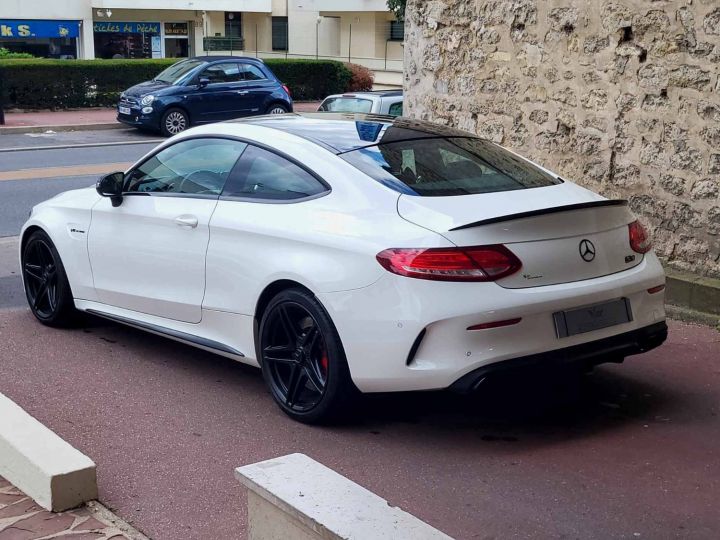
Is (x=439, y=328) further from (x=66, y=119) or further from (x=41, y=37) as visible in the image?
(x=41, y=37)

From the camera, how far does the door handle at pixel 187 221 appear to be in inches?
235

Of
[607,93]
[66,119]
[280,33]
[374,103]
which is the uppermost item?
[280,33]

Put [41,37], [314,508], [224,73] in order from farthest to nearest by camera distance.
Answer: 1. [41,37]
2. [224,73]
3. [314,508]

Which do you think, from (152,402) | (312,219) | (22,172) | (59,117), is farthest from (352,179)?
(59,117)

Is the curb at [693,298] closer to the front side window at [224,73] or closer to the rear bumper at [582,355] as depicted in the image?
the rear bumper at [582,355]

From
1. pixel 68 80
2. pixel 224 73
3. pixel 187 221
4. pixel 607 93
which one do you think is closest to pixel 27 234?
pixel 187 221

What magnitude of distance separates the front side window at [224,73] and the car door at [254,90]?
18cm

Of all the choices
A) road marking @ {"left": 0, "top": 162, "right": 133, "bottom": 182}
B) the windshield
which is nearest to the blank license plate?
road marking @ {"left": 0, "top": 162, "right": 133, "bottom": 182}

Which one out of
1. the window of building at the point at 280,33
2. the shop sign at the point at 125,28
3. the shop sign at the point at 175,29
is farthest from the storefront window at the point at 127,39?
the window of building at the point at 280,33

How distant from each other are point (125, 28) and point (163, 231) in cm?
4169

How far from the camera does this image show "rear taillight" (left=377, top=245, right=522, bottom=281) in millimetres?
4770

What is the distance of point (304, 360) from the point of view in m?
5.30

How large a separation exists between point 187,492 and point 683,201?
4760mm

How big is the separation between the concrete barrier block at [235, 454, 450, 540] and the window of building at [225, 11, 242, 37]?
49.0m
